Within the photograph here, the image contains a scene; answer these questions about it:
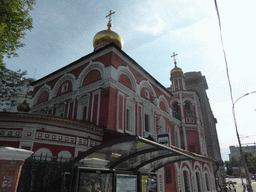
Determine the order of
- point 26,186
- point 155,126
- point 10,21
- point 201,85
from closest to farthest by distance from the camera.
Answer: point 26,186 < point 10,21 < point 155,126 < point 201,85

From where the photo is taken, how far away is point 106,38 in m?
17.5

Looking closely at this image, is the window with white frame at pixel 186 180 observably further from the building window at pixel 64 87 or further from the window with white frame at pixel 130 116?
the building window at pixel 64 87

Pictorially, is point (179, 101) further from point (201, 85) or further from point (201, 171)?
point (201, 85)

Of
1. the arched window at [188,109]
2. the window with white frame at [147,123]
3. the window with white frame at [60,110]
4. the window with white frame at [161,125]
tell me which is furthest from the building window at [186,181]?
the window with white frame at [60,110]

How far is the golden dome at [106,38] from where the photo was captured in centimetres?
1750

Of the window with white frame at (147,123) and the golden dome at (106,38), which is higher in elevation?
the golden dome at (106,38)

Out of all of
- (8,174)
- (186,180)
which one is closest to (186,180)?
(186,180)

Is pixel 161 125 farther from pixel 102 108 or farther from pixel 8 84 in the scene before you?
pixel 8 84

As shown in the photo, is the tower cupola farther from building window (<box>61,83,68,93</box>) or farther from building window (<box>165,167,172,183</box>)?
building window (<box>165,167,172,183</box>)

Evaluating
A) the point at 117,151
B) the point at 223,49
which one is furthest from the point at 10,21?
the point at 223,49

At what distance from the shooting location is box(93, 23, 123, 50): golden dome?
17.5m

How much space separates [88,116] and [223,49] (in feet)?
29.3

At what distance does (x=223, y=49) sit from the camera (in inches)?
333

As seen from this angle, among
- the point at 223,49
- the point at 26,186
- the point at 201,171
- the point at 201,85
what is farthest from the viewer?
the point at 201,85
